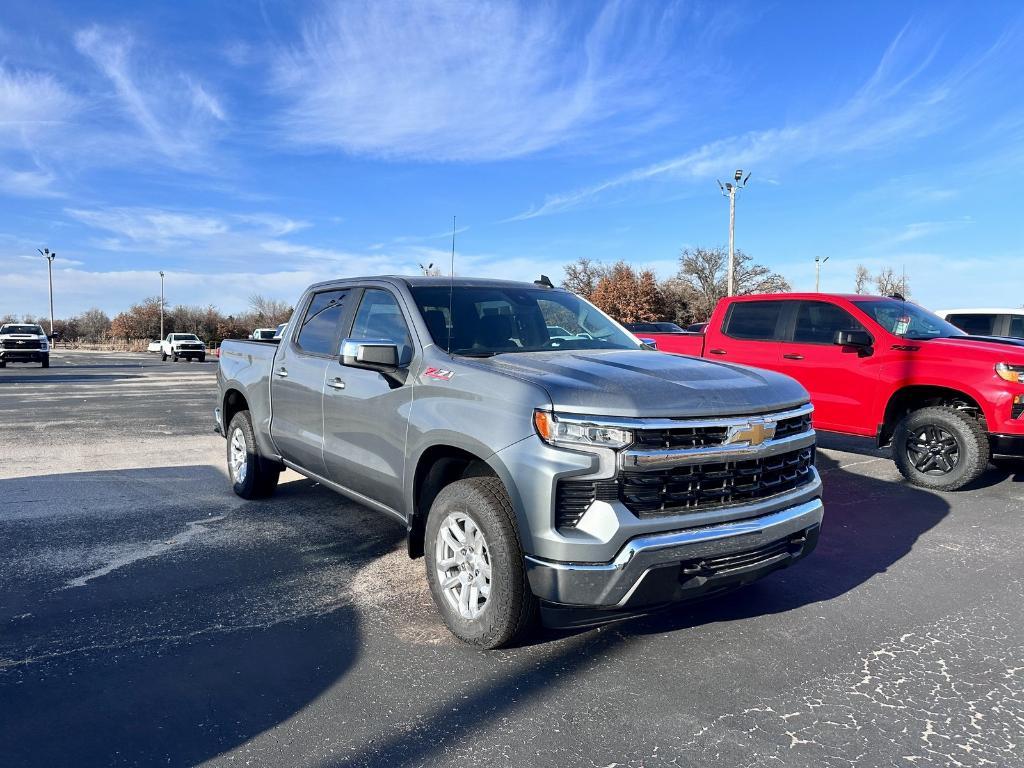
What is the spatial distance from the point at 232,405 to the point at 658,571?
16.2ft

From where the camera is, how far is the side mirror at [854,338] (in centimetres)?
717

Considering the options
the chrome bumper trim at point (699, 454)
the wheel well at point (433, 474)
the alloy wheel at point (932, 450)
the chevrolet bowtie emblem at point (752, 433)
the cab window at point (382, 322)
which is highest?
the cab window at point (382, 322)

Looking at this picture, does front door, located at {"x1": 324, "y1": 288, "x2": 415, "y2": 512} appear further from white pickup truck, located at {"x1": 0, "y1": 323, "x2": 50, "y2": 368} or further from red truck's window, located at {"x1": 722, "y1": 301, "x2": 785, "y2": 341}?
white pickup truck, located at {"x1": 0, "y1": 323, "x2": 50, "y2": 368}

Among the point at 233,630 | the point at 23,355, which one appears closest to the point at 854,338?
the point at 233,630

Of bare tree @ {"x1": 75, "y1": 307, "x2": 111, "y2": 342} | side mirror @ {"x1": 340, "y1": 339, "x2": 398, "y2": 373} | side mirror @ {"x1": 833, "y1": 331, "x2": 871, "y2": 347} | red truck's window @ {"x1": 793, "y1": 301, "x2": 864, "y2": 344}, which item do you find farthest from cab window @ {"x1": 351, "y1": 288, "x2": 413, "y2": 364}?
bare tree @ {"x1": 75, "y1": 307, "x2": 111, "y2": 342}

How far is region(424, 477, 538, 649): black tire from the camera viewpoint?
124 inches

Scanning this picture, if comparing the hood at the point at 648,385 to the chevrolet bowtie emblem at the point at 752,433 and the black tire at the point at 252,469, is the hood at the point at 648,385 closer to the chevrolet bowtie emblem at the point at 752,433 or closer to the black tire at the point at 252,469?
the chevrolet bowtie emblem at the point at 752,433

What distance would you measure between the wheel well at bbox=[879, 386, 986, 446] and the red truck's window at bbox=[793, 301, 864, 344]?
0.86 metres

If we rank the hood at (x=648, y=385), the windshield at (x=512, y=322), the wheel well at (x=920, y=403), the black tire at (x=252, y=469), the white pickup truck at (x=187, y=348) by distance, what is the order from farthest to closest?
the white pickup truck at (x=187, y=348)
the wheel well at (x=920, y=403)
the black tire at (x=252, y=469)
the windshield at (x=512, y=322)
the hood at (x=648, y=385)

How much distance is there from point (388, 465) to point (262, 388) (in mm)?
2153

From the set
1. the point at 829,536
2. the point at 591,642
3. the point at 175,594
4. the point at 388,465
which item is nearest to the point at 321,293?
the point at 388,465

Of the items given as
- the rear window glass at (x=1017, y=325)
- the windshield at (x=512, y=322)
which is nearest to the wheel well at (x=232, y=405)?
the windshield at (x=512, y=322)

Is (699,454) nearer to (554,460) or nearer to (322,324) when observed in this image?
(554,460)

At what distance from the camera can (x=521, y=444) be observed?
3.09 metres
